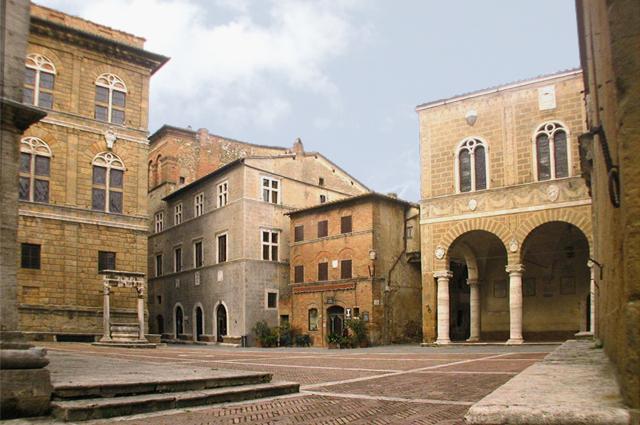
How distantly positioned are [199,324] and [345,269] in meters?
12.5

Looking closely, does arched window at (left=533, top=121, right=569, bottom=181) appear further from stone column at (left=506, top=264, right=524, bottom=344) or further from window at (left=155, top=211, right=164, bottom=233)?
window at (left=155, top=211, right=164, bottom=233)

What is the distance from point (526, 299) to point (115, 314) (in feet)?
72.6


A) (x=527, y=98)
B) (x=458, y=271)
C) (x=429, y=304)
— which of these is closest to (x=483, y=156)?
(x=527, y=98)

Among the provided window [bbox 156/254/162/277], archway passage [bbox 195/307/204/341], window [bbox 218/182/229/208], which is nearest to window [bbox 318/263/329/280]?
window [bbox 218/182/229/208]

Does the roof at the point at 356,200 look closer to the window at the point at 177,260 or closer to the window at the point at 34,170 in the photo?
the window at the point at 177,260

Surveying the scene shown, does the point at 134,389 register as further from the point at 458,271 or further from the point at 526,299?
the point at 458,271

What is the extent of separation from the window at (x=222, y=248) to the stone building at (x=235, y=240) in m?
0.07

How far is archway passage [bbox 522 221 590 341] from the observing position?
97.3ft

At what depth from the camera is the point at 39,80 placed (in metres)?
31.6

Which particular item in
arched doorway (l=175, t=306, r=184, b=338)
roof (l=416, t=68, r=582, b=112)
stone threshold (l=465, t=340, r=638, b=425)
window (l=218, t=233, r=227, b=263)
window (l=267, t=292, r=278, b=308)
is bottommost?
arched doorway (l=175, t=306, r=184, b=338)

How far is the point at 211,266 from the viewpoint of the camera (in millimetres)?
40156

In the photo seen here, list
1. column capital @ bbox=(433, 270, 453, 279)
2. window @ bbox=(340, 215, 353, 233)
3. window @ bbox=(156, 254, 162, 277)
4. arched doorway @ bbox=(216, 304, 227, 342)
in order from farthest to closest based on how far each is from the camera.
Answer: window @ bbox=(156, 254, 162, 277)
arched doorway @ bbox=(216, 304, 227, 342)
window @ bbox=(340, 215, 353, 233)
column capital @ bbox=(433, 270, 453, 279)

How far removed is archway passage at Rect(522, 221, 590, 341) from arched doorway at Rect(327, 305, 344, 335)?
10.1m

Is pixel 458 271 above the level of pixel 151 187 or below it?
below
